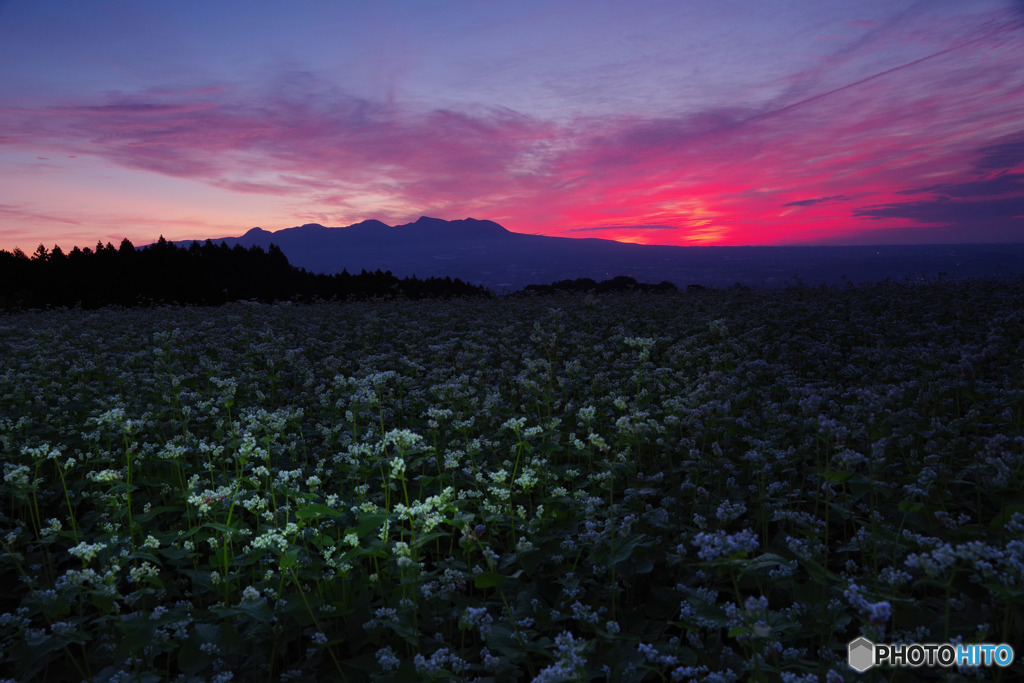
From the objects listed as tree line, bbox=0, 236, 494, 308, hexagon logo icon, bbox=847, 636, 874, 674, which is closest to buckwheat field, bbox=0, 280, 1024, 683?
hexagon logo icon, bbox=847, 636, 874, 674

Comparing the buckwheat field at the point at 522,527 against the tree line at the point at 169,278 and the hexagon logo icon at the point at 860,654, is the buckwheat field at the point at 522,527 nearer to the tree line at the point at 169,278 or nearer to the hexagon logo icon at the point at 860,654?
the hexagon logo icon at the point at 860,654

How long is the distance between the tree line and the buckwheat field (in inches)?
1021

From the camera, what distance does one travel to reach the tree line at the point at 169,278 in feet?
119

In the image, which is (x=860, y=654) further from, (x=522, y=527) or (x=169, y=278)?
(x=169, y=278)

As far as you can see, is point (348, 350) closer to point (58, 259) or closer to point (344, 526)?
point (344, 526)

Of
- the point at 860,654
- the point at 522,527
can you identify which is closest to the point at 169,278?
the point at 522,527

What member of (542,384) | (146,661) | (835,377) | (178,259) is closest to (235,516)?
(146,661)

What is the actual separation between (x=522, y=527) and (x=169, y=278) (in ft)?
156

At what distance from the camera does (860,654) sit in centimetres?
310

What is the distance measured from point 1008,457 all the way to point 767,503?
2166mm

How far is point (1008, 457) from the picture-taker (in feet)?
16.2

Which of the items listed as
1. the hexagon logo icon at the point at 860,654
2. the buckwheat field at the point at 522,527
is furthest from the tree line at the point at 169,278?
the hexagon logo icon at the point at 860,654

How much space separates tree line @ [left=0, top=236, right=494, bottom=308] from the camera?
36.1 meters

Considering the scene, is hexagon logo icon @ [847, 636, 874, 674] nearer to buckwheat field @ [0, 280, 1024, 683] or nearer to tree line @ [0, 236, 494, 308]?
buckwheat field @ [0, 280, 1024, 683]
